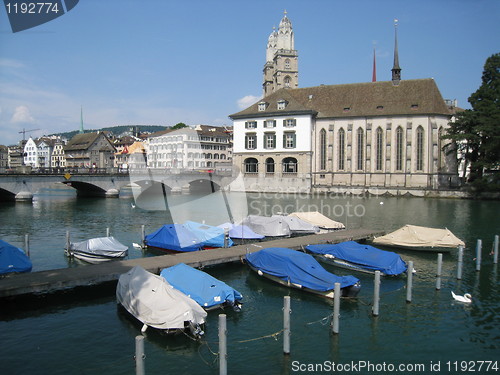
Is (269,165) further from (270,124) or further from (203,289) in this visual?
(203,289)

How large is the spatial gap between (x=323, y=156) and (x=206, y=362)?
3169 inches

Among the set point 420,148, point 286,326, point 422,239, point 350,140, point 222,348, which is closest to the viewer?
point 222,348

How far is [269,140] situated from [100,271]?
72.2 metres

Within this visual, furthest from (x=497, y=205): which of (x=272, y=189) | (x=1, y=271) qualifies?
(x=1, y=271)

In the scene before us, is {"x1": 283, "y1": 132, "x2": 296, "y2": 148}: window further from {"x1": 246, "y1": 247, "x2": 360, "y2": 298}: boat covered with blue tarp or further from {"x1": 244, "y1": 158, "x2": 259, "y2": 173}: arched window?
{"x1": 246, "y1": 247, "x2": 360, "y2": 298}: boat covered with blue tarp

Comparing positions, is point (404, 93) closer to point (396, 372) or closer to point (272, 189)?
point (272, 189)

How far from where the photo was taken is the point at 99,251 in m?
26.8

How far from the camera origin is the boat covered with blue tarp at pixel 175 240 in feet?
96.3

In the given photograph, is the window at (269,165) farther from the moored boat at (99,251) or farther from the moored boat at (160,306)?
the moored boat at (160,306)

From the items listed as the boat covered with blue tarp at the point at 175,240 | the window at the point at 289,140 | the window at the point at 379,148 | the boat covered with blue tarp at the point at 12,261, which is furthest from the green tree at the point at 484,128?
the boat covered with blue tarp at the point at 12,261

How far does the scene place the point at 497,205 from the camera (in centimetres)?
6519

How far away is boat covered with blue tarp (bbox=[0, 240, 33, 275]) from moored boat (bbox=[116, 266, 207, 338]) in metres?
7.67

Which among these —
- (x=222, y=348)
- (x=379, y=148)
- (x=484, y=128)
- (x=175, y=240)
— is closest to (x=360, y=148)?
(x=379, y=148)

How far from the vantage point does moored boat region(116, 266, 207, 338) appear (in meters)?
15.9
